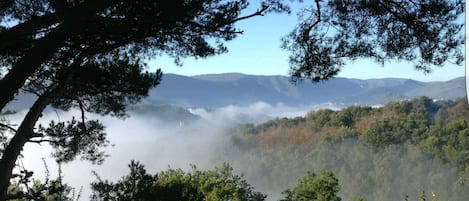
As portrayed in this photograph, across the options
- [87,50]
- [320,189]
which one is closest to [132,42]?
[87,50]

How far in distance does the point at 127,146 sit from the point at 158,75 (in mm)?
108363

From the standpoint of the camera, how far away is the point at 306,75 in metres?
4.04

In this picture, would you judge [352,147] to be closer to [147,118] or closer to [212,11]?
[212,11]

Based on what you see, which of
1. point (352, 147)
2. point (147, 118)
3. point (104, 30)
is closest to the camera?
point (104, 30)

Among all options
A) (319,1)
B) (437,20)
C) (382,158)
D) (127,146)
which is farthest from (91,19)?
(127,146)

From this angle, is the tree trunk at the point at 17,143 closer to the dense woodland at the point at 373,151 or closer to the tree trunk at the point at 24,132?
the tree trunk at the point at 24,132

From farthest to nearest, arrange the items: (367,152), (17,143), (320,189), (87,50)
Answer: (367,152) < (320,189) < (87,50) < (17,143)

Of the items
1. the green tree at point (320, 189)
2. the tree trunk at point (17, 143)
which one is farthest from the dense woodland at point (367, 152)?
the tree trunk at point (17, 143)

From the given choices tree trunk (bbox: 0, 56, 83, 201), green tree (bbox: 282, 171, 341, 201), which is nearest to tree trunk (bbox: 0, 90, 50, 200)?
tree trunk (bbox: 0, 56, 83, 201)

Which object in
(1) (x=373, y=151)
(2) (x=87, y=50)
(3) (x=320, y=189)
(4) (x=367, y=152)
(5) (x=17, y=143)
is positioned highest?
(2) (x=87, y=50)

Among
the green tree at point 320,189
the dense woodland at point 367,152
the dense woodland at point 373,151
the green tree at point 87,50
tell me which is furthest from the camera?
the dense woodland at point 373,151

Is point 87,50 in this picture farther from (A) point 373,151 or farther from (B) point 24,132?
(A) point 373,151

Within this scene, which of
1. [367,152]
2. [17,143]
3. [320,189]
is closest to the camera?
[17,143]

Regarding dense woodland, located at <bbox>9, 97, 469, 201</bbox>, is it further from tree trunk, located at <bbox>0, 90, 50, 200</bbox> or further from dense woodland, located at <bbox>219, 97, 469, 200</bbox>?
tree trunk, located at <bbox>0, 90, 50, 200</bbox>
